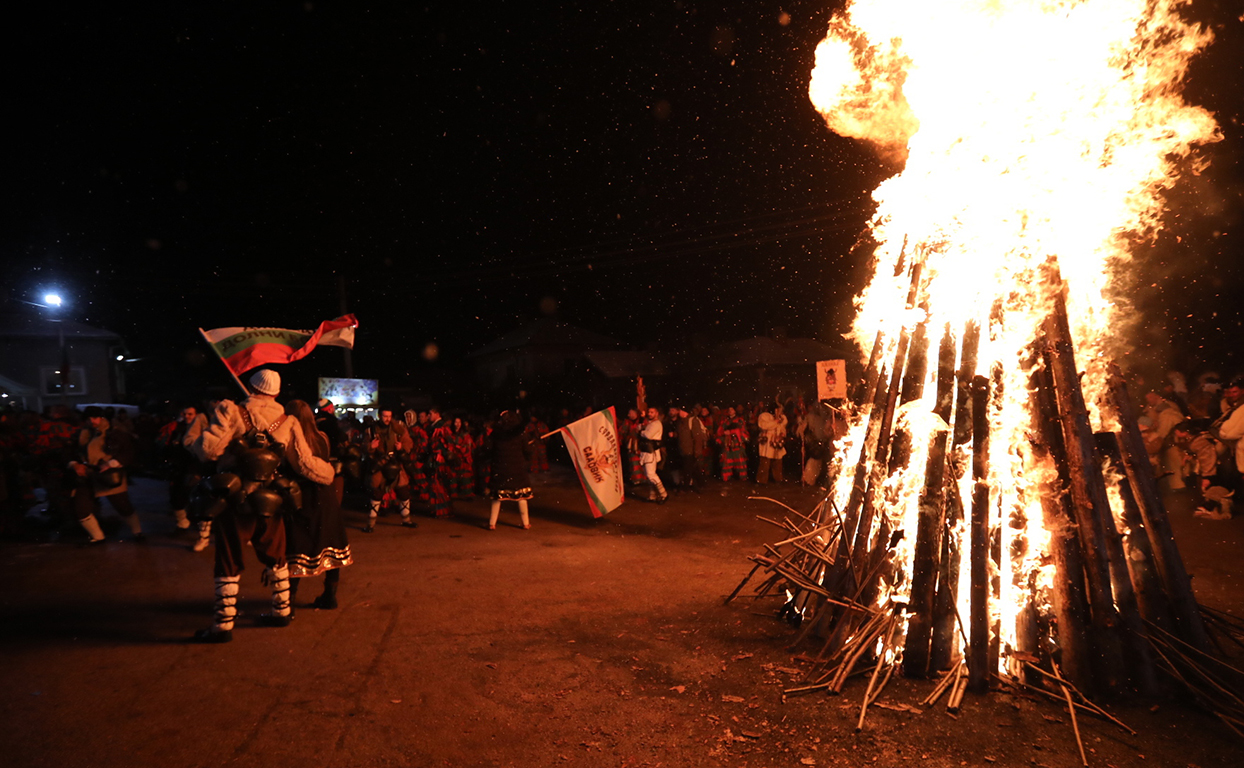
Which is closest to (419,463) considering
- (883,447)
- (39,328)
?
(883,447)

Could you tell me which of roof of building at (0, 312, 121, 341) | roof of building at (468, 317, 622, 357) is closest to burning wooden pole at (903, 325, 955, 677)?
roof of building at (468, 317, 622, 357)

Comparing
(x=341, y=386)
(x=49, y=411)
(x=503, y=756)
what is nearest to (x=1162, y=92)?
(x=503, y=756)

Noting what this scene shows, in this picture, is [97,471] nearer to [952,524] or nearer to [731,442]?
[952,524]

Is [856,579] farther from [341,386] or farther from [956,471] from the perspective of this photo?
[341,386]

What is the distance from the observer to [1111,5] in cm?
476

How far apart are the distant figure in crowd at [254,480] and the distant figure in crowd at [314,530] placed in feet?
0.34

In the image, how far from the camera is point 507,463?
979 cm

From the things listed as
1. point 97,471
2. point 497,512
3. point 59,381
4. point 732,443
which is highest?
point 59,381

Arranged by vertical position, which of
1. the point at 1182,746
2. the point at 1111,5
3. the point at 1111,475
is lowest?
the point at 1182,746

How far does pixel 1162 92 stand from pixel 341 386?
2200cm

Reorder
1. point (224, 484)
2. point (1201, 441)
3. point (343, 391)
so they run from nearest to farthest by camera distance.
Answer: point (224, 484) → point (1201, 441) → point (343, 391)

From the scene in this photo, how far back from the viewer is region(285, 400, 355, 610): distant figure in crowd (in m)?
5.64

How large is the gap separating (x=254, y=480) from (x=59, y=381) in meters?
39.7

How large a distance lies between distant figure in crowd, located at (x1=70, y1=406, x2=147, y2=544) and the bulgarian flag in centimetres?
395
